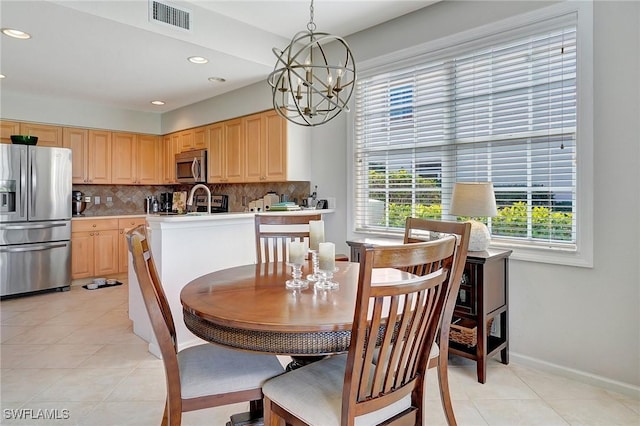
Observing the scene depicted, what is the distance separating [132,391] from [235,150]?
301 centimetres

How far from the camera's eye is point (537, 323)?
8.53 ft

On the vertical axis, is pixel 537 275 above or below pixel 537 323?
above

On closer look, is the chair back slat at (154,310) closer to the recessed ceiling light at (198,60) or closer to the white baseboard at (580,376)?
the white baseboard at (580,376)

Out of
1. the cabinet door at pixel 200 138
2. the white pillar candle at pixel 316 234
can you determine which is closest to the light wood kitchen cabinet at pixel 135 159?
the cabinet door at pixel 200 138

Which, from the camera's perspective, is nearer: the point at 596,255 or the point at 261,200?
the point at 596,255

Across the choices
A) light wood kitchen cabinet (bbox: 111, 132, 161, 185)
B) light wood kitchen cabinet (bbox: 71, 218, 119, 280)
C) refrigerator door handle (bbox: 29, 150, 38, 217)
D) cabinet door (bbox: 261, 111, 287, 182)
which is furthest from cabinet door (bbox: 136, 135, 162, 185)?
cabinet door (bbox: 261, 111, 287, 182)

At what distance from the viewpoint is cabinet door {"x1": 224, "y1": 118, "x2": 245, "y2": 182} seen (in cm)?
457

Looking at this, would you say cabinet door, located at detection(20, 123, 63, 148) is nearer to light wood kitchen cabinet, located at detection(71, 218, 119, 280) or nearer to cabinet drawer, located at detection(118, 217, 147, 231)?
light wood kitchen cabinet, located at detection(71, 218, 119, 280)

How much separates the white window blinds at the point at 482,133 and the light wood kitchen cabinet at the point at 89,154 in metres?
3.95

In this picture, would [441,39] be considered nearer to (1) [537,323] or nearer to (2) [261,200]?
(1) [537,323]

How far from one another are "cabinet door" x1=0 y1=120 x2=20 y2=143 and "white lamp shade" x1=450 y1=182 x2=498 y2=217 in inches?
211

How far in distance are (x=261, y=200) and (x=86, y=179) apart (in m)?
2.67

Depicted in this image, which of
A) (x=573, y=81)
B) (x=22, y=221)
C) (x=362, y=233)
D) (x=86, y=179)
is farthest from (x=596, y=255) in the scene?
(x=86, y=179)

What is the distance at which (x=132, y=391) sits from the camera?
2.29 m
